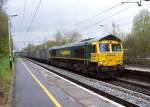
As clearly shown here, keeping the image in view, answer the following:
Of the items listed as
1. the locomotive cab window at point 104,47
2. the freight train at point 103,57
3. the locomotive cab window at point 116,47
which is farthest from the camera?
the locomotive cab window at point 116,47

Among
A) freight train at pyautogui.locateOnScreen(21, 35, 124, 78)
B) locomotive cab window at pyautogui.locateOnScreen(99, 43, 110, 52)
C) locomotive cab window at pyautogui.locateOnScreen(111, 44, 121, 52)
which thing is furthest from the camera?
locomotive cab window at pyautogui.locateOnScreen(111, 44, 121, 52)

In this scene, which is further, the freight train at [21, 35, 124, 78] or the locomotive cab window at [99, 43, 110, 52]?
the locomotive cab window at [99, 43, 110, 52]

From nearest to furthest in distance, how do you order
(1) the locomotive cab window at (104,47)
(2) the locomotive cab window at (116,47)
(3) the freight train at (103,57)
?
(3) the freight train at (103,57) → (1) the locomotive cab window at (104,47) → (2) the locomotive cab window at (116,47)

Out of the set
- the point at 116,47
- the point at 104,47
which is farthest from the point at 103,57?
the point at 116,47

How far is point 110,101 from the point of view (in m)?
14.6

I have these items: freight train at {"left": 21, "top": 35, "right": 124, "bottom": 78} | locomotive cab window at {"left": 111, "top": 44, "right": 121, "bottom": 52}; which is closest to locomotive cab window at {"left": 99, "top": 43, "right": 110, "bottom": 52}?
freight train at {"left": 21, "top": 35, "right": 124, "bottom": 78}

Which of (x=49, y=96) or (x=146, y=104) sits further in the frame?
(x=49, y=96)

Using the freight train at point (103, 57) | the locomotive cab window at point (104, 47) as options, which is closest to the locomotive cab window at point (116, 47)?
the freight train at point (103, 57)

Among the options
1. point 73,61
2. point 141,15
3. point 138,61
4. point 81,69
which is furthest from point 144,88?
point 141,15

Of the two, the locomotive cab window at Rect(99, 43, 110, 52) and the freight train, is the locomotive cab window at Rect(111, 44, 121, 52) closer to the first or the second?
the freight train

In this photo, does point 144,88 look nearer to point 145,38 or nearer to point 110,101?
point 110,101

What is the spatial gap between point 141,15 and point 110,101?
7239 cm

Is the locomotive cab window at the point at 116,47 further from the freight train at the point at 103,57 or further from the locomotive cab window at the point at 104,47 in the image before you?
the locomotive cab window at the point at 104,47

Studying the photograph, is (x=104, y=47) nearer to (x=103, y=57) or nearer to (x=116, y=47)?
(x=103, y=57)
